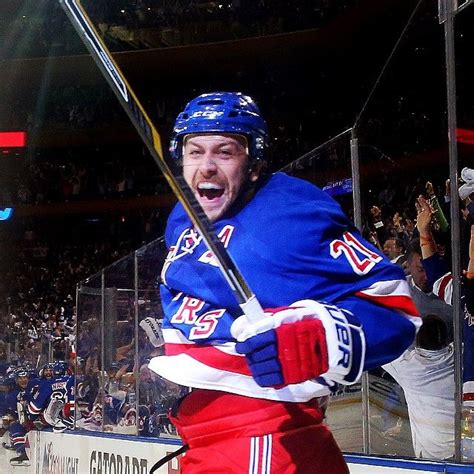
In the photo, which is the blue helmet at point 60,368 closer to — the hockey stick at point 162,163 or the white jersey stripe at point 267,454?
the white jersey stripe at point 267,454

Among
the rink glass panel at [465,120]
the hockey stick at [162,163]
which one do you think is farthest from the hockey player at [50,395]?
the hockey stick at [162,163]

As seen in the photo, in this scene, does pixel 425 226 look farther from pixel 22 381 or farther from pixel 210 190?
pixel 22 381

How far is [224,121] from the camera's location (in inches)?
60.4

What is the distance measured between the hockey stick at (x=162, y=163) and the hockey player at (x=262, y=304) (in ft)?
0.14

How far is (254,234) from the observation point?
146 centimetres

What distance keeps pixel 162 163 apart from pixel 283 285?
30 centimetres

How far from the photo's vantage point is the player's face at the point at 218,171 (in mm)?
1530

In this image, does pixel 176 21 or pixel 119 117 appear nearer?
pixel 176 21

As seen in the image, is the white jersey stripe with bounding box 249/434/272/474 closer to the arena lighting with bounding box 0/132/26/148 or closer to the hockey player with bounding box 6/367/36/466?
the hockey player with bounding box 6/367/36/466

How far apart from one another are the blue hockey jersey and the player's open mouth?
45 mm

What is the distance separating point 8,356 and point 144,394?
6.76m

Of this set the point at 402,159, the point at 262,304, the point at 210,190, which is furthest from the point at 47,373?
the point at 262,304

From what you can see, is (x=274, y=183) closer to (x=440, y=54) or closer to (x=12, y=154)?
(x=440, y=54)

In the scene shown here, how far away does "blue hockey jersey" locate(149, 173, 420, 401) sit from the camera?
139cm
